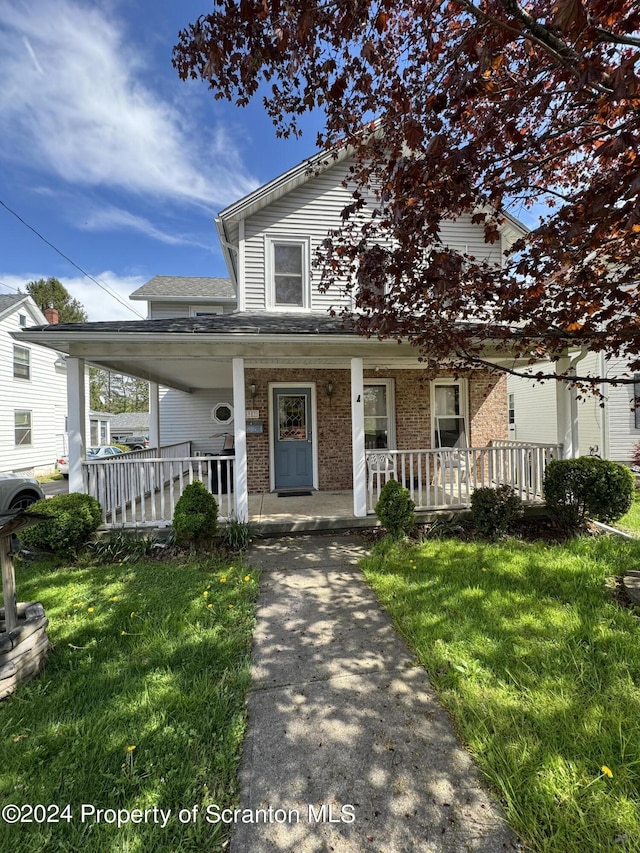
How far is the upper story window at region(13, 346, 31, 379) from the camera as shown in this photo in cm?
1548

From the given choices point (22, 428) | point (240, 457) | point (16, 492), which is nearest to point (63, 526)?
point (240, 457)

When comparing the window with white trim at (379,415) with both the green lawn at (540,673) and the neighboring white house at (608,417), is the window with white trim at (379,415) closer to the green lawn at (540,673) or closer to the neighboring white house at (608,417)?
the green lawn at (540,673)

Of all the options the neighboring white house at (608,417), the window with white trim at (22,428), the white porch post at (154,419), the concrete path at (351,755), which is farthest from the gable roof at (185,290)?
the concrete path at (351,755)

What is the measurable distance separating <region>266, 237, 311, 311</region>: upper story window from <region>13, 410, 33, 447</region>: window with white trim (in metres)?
13.8

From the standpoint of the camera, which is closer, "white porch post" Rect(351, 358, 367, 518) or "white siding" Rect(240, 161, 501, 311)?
"white porch post" Rect(351, 358, 367, 518)

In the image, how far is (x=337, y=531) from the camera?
244 inches

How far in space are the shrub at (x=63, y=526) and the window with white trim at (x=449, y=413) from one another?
23.1 feet

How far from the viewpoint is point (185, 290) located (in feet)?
44.9

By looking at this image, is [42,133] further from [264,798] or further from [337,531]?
[264,798]

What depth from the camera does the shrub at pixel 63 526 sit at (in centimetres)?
492

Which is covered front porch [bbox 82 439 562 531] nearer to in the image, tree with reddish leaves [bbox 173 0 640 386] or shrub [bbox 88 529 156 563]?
shrub [bbox 88 529 156 563]

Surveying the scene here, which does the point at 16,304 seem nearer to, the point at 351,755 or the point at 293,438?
the point at 293,438

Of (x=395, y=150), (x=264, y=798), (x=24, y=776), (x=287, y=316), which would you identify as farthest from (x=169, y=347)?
(x=264, y=798)

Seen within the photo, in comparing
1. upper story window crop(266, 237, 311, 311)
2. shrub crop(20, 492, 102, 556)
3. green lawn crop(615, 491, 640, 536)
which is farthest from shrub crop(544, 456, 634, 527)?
shrub crop(20, 492, 102, 556)
